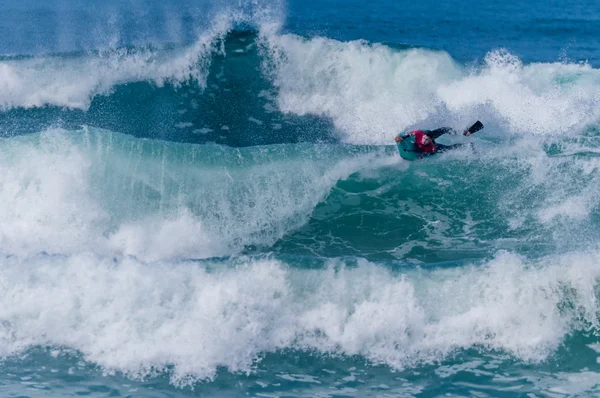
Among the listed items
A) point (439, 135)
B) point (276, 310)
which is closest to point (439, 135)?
point (439, 135)

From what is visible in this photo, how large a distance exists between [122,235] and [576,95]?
11.9m

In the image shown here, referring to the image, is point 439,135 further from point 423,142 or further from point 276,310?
point 276,310

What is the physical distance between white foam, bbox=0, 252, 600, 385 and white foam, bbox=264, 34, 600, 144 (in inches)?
252

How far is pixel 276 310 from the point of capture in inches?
314

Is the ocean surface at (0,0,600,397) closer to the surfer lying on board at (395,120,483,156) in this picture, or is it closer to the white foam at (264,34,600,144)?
the white foam at (264,34,600,144)

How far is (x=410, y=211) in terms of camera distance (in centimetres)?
1088

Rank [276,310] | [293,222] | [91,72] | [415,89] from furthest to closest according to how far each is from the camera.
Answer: [91,72] → [415,89] → [293,222] → [276,310]

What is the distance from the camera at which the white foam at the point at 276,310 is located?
7488mm

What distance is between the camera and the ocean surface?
736cm

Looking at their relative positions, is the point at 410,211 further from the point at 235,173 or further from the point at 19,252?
the point at 19,252

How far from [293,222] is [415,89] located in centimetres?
754

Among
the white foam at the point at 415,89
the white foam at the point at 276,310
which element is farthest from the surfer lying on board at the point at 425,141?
the white foam at the point at 276,310

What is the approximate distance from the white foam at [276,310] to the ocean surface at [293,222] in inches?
1.0

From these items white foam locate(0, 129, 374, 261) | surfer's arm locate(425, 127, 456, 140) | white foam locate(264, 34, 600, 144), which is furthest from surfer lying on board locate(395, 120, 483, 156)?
white foam locate(264, 34, 600, 144)
